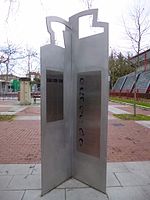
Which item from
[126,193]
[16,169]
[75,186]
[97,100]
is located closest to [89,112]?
[97,100]

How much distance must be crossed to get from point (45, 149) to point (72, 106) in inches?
36.9

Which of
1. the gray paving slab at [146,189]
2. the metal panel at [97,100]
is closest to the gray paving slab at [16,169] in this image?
the metal panel at [97,100]

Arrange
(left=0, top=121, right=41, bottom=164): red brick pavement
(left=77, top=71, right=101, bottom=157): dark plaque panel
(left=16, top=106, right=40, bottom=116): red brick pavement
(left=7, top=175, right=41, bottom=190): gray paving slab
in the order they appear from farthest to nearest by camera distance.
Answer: (left=16, top=106, right=40, bottom=116): red brick pavement < (left=0, top=121, right=41, bottom=164): red brick pavement < (left=7, top=175, right=41, bottom=190): gray paving slab < (left=77, top=71, right=101, bottom=157): dark plaque panel

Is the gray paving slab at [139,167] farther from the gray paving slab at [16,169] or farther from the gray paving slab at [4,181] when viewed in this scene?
the gray paving slab at [4,181]

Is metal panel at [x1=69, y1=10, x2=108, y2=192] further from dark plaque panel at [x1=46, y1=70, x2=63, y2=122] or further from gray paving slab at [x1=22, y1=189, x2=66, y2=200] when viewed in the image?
gray paving slab at [x1=22, y1=189, x2=66, y2=200]

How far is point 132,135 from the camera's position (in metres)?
8.77

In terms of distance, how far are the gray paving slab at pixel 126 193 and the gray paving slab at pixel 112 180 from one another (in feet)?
0.54

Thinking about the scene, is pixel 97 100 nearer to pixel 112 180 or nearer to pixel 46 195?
pixel 112 180

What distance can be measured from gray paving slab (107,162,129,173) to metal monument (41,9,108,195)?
94 centimetres

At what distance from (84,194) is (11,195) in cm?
115

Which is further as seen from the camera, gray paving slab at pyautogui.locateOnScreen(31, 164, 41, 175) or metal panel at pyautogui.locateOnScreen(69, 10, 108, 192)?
gray paving slab at pyautogui.locateOnScreen(31, 164, 41, 175)

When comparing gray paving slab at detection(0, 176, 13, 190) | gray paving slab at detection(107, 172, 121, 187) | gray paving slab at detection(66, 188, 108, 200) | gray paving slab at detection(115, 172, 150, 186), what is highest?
gray paving slab at detection(0, 176, 13, 190)

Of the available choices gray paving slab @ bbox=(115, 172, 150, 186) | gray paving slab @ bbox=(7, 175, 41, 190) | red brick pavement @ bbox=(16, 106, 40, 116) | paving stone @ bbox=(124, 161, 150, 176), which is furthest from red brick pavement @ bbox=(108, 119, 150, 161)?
red brick pavement @ bbox=(16, 106, 40, 116)

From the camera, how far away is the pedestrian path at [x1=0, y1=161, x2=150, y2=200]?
3.80 m
